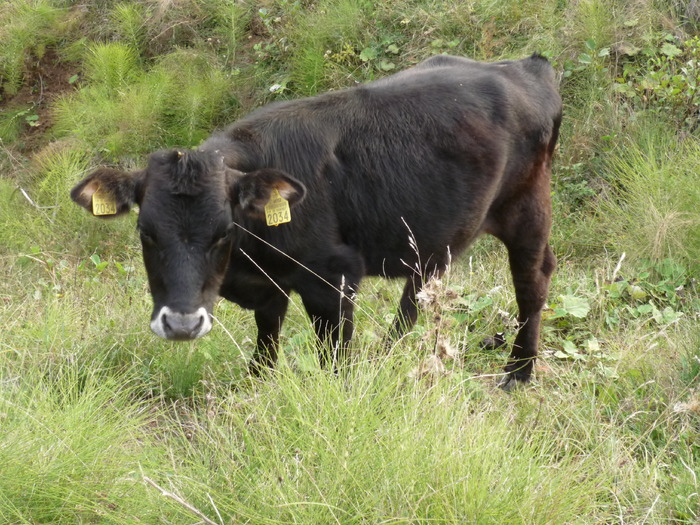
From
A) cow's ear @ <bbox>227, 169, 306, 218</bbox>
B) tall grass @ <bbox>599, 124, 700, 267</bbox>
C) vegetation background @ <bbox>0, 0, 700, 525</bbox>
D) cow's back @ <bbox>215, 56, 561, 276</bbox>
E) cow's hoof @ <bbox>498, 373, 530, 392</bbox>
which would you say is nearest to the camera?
vegetation background @ <bbox>0, 0, 700, 525</bbox>

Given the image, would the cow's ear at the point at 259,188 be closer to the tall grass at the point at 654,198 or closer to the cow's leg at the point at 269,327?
the cow's leg at the point at 269,327

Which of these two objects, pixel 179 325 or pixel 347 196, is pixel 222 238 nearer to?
pixel 179 325

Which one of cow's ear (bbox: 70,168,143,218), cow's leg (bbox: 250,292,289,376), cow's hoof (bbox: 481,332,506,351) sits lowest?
cow's hoof (bbox: 481,332,506,351)

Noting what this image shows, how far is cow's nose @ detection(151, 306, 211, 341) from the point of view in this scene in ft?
12.5

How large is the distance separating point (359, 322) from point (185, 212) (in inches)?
70.9

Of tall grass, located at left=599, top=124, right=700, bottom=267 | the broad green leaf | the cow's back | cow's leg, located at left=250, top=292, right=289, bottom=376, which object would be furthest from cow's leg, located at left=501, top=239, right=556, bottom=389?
cow's leg, located at left=250, top=292, right=289, bottom=376

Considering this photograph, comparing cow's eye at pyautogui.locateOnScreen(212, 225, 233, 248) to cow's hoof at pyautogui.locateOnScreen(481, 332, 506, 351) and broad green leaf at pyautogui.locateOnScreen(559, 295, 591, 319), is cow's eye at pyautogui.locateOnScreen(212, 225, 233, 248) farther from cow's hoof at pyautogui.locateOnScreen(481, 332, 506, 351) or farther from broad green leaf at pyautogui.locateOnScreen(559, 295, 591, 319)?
broad green leaf at pyautogui.locateOnScreen(559, 295, 591, 319)

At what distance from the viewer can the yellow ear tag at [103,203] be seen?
4203mm

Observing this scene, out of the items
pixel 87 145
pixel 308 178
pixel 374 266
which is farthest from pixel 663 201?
pixel 87 145

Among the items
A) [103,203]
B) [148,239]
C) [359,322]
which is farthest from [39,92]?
[148,239]

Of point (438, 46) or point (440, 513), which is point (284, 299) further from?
point (438, 46)

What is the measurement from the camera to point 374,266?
479 cm

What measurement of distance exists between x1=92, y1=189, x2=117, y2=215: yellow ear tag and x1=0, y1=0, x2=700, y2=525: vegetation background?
0.75 meters

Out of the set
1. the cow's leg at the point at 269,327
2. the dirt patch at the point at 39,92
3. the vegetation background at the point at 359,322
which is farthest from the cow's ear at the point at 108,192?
the dirt patch at the point at 39,92
